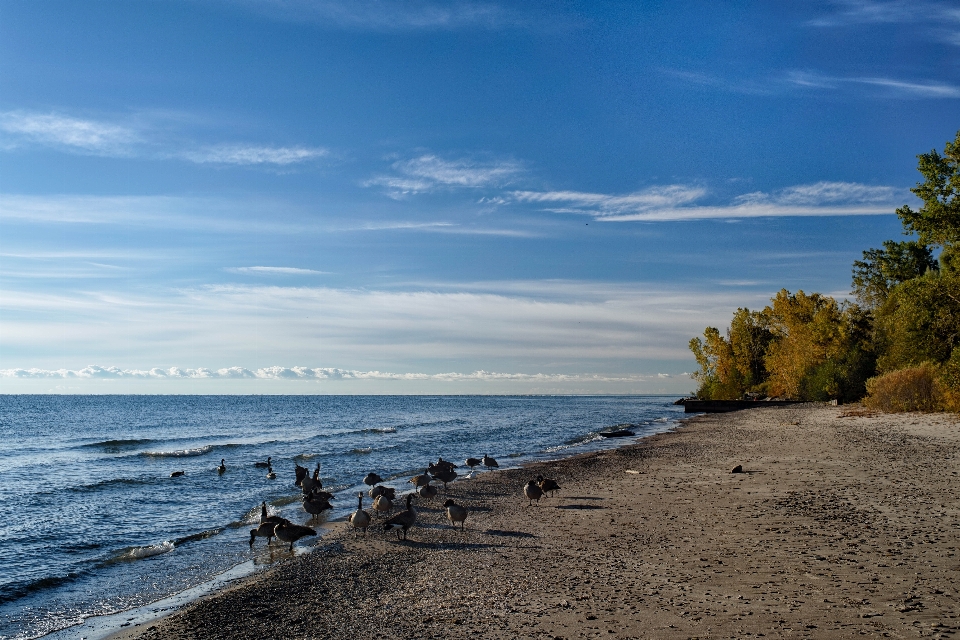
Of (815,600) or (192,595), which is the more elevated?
(815,600)

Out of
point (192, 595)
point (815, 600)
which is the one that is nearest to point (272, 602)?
point (192, 595)

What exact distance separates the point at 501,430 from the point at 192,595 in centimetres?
5060

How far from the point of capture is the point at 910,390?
4216 centimetres

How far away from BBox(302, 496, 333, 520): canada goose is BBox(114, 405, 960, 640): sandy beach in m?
1.09

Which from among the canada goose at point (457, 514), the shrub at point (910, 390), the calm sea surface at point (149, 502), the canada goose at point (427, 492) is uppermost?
the shrub at point (910, 390)

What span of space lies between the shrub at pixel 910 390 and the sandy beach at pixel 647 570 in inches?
938

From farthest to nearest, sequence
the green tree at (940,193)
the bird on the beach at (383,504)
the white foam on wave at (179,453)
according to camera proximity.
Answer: the white foam on wave at (179,453) → the green tree at (940,193) → the bird on the beach at (383,504)

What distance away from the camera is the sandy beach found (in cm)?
805

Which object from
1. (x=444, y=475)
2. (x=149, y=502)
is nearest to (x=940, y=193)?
(x=444, y=475)

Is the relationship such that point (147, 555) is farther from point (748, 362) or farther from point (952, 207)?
point (748, 362)

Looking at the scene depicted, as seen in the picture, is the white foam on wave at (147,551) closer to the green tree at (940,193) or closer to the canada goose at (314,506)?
the canada goose at (314,506)

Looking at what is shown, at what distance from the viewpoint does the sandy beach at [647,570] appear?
8055mm

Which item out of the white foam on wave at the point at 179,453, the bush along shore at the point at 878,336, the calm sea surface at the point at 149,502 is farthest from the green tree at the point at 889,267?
the white foam on wave at the point at 179,453

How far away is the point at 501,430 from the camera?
2422 inches
